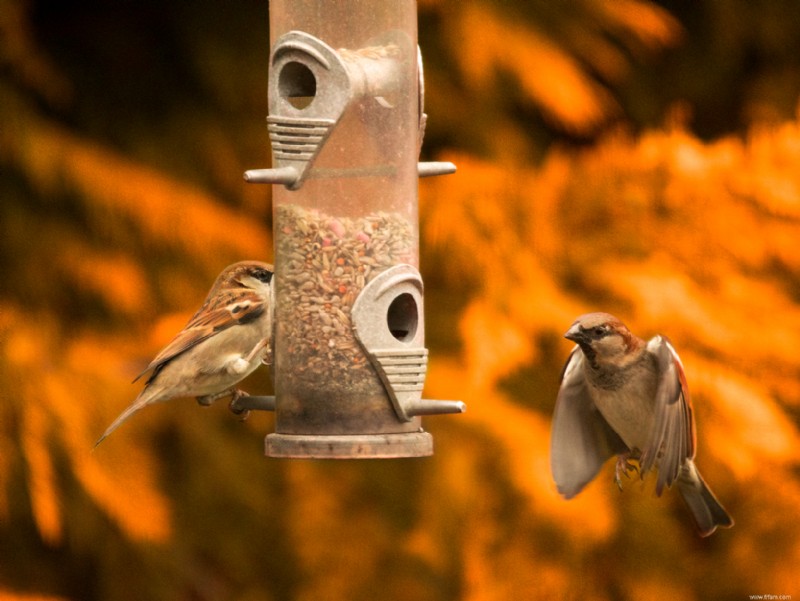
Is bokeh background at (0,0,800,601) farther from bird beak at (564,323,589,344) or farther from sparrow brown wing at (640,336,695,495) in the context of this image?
sparrow brown wing at (640,336,695,495)

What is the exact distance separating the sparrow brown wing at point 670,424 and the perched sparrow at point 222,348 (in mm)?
1063

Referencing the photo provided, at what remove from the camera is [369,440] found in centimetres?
377

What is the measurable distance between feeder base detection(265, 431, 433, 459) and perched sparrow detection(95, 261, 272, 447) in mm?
350

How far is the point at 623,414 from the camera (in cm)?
431

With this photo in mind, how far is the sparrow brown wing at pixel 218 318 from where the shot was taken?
4.12 metres

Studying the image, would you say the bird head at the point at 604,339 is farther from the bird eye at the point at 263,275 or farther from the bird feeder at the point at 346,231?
the bird eye at the point at 263,275

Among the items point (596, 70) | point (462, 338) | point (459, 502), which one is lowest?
point (459, 502)

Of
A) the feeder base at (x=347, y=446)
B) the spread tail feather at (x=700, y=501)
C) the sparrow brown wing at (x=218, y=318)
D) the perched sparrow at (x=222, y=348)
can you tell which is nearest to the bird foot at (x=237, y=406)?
the perched sparrow at (x=222, y=348)

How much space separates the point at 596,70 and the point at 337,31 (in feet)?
9.56

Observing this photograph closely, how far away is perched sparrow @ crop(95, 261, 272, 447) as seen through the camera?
4098 mm

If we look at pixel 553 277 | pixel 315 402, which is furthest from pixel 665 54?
pixel 315 402

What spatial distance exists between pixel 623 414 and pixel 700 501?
0.44 meters

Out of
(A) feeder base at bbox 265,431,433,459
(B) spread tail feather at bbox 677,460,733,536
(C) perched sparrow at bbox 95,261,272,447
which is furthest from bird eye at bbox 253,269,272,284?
(B) spread tail feather at bbox 677,460,733,536

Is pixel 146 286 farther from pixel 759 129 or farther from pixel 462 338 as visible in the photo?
pixel 759 129
